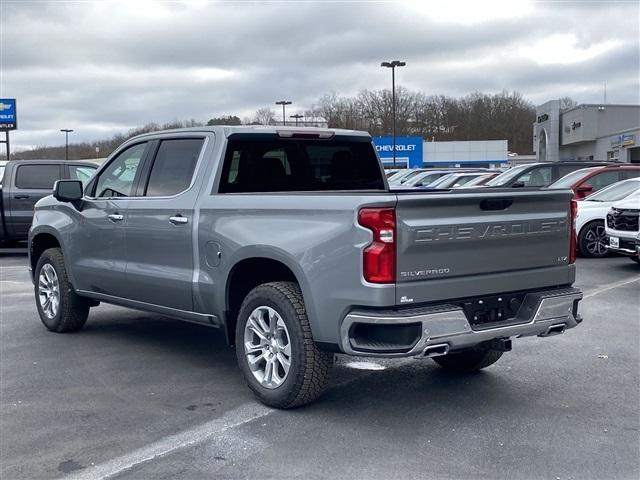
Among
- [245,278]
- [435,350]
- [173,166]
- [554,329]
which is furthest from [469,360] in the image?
[173,166]

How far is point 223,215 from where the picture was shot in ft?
18.1

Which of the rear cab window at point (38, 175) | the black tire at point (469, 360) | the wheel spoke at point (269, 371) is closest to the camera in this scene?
the wheel spoke at point (269, 371)

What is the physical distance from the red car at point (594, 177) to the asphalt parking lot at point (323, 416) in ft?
26.9

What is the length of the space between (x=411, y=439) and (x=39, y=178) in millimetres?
12667

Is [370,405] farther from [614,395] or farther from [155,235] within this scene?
[155,235]

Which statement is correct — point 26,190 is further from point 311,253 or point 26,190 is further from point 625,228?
point 311,253

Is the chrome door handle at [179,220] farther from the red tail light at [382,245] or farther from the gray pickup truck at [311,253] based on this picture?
the red tail light at [382,245]

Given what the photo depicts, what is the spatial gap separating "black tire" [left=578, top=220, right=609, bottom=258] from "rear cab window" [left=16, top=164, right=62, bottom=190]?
33.3 feet

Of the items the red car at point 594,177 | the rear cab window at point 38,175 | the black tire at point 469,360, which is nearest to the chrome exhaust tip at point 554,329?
the black tire at point 469,360

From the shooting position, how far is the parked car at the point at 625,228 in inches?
461

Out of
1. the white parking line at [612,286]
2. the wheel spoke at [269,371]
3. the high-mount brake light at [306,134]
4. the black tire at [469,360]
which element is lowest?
the white parking line at [612,286]

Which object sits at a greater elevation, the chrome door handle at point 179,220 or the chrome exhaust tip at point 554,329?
the chrome door handle at point 179,220

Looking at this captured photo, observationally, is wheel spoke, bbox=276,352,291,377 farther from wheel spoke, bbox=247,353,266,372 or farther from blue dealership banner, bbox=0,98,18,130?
blue dealership banner, bbox=0,98,18,130

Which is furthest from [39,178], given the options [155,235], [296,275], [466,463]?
[466,463]
